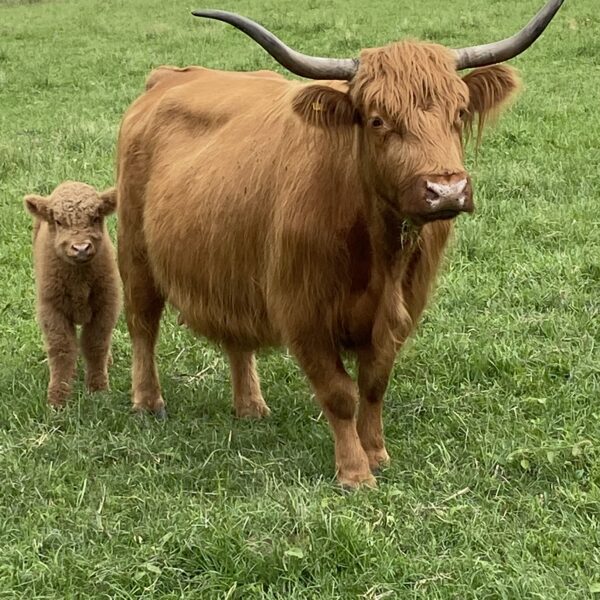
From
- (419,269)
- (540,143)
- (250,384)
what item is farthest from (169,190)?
(540,143)

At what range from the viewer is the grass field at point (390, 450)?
11.6ft

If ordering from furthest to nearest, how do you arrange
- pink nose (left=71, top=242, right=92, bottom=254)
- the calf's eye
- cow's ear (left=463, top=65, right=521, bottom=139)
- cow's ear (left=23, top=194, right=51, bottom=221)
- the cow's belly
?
cow's ear (left=23, top=194, right=51, bottom=221), pink nose (left=71, top=242, right=92, bottom=254), the cow's belly, cow's ear (left=463, top=65, right=521, bottom=139), the calf's eye

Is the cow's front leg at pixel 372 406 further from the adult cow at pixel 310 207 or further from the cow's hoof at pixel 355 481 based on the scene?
the cow's hoof at pixel 355 481

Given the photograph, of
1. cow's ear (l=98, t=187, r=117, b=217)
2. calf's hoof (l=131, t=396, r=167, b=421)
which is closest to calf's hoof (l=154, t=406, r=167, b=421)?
calf's hoof (l=131, t=396, r=167, b=421)

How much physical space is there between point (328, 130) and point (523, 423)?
1752 mm

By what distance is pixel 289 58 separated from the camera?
360cm

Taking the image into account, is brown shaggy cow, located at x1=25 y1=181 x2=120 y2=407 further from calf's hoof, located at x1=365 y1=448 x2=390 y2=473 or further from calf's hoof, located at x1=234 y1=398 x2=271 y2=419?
calf's hoof, located at x1=365 y1=448 x2=390 y2=473

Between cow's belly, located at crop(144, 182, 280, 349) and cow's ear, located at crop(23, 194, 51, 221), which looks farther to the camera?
cow's ear, located at crop(23, 194, 51, 221)

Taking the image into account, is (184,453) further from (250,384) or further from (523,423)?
(523,423)

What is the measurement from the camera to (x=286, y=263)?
4203 mm

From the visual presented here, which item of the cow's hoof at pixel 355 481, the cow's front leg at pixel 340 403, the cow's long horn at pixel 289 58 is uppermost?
the cow's long horn at pixel 289 58

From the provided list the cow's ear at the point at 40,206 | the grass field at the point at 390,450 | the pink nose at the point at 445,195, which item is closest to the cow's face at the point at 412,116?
the pink nose at the point at 445,195

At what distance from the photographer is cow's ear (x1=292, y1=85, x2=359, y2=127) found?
12.5 ft

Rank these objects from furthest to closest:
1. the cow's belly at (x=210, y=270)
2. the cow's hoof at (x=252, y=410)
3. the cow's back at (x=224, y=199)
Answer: the cow's hoof at (x=252, y=410) < the cow's belly at (x=210, y=270) < the cow's back at (x=224, y=199)
